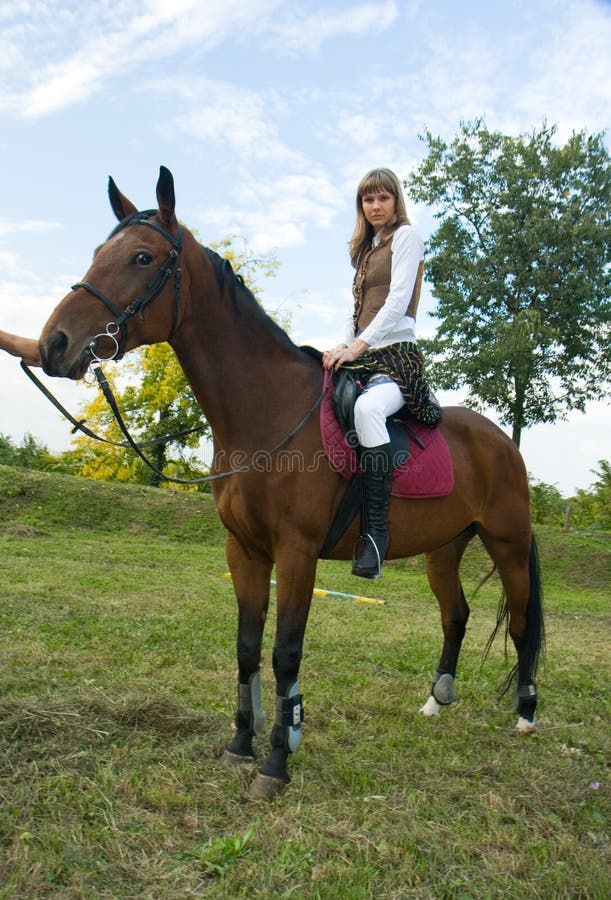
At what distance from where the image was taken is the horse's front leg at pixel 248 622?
3895mm

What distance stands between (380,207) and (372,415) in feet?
4.68

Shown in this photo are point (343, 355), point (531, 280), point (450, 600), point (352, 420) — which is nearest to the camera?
point (352, 420)

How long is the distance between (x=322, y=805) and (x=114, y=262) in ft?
9.56

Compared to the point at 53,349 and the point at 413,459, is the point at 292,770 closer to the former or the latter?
the point at 413,459

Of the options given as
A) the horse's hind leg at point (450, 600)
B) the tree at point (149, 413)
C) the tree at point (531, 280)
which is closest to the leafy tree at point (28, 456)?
the tree at point (149, 413)

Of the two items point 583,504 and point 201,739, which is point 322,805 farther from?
point 583,504

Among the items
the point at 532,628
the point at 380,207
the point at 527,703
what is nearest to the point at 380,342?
the point at 380,207

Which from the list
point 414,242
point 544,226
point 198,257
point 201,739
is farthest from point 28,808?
point 544,226

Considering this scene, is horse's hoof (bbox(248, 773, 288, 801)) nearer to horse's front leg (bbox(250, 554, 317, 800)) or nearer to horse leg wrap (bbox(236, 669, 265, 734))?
horse's front leg (bbox(250, 554, 317, 800))

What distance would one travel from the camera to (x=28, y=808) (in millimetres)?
3027

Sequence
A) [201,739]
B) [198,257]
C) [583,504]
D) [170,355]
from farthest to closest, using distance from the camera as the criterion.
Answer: [170,355]
[583,504]
[201,739]
[198,257]

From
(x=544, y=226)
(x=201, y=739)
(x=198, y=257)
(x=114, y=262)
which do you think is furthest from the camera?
(x=544, y=226)

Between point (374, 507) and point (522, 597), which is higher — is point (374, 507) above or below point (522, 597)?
above

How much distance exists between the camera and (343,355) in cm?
396
